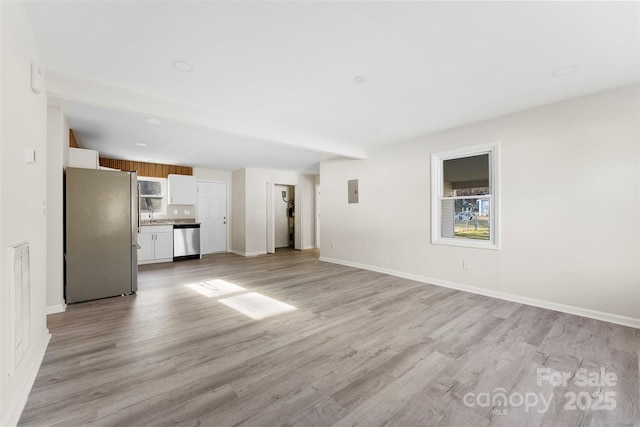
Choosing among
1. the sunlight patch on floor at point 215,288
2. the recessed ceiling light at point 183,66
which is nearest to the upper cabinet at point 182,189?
the sunlight patch on floor at point 215,288

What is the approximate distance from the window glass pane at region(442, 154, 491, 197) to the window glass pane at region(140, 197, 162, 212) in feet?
21.6

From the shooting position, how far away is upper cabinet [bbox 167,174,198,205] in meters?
6.66

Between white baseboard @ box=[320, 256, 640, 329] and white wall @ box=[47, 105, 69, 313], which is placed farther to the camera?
white wall @ box=[47, 105, 69, 313]

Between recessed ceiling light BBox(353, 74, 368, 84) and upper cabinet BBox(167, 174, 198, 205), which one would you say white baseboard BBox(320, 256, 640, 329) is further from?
upper cabinet BBox(167, 174, 198, 205)

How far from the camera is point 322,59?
7.37ft

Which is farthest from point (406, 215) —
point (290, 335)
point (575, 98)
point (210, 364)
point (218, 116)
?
point (210, 364)

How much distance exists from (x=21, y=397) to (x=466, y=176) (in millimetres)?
5064

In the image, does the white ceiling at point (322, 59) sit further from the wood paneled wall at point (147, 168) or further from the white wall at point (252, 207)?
the white wall at point (252, 207)

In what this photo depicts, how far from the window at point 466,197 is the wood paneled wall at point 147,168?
20.1 feet

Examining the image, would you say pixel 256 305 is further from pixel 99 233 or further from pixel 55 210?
pixel 55 210

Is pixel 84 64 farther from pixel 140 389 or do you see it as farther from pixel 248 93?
pixel 140 389

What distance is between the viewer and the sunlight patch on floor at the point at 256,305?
122 inches

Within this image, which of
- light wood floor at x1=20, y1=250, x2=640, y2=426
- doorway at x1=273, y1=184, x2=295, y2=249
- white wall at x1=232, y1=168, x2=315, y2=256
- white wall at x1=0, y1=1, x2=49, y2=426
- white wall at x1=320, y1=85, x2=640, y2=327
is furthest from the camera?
doorway at x1=273, y1=184, x2=295, y2=249

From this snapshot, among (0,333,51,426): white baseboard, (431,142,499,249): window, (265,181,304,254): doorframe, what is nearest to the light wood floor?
(0,333,51,426): white baseboard
